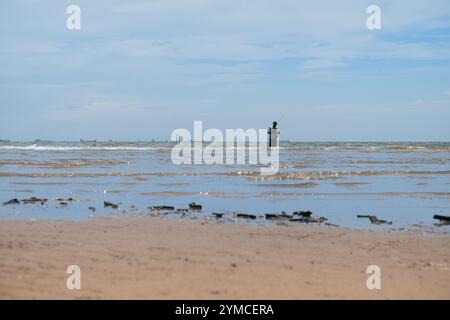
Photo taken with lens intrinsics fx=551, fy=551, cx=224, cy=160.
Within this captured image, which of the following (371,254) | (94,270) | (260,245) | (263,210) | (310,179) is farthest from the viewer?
(310,179)

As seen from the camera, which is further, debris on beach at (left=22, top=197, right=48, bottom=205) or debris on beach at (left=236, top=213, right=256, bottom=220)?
debris on beach at (left=22, top=197, right=48, bottom=205)

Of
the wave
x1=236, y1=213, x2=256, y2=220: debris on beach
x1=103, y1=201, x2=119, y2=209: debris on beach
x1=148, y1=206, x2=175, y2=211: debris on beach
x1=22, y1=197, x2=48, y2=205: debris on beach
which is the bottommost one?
x1=236, y1=213, x2=256, y2=220: debris on beach

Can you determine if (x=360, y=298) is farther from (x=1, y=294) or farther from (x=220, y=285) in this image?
(x=1, y=294)

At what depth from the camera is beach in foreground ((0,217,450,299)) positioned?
7.11m

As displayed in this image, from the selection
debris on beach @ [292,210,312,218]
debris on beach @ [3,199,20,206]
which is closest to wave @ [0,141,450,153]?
debris on beach @ [292,210,312,218]

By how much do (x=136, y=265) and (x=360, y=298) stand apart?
337 centimetres

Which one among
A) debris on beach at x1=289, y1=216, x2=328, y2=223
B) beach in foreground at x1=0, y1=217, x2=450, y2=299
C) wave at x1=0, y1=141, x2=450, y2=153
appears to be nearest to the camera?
beach in foreground at x1=0, y1=217, x2=450, y2=299

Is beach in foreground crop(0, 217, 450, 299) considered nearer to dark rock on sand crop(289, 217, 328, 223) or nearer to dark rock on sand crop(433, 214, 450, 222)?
dark rock on sand crop(289, 217, 328, 223)

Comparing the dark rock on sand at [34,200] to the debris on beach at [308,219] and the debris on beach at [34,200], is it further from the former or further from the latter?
the debris on beach at [308,219]

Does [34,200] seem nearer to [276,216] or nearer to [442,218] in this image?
[276,216]

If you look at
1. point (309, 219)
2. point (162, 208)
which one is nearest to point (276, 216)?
point (309, 219)

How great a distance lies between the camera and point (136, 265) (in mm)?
8352
